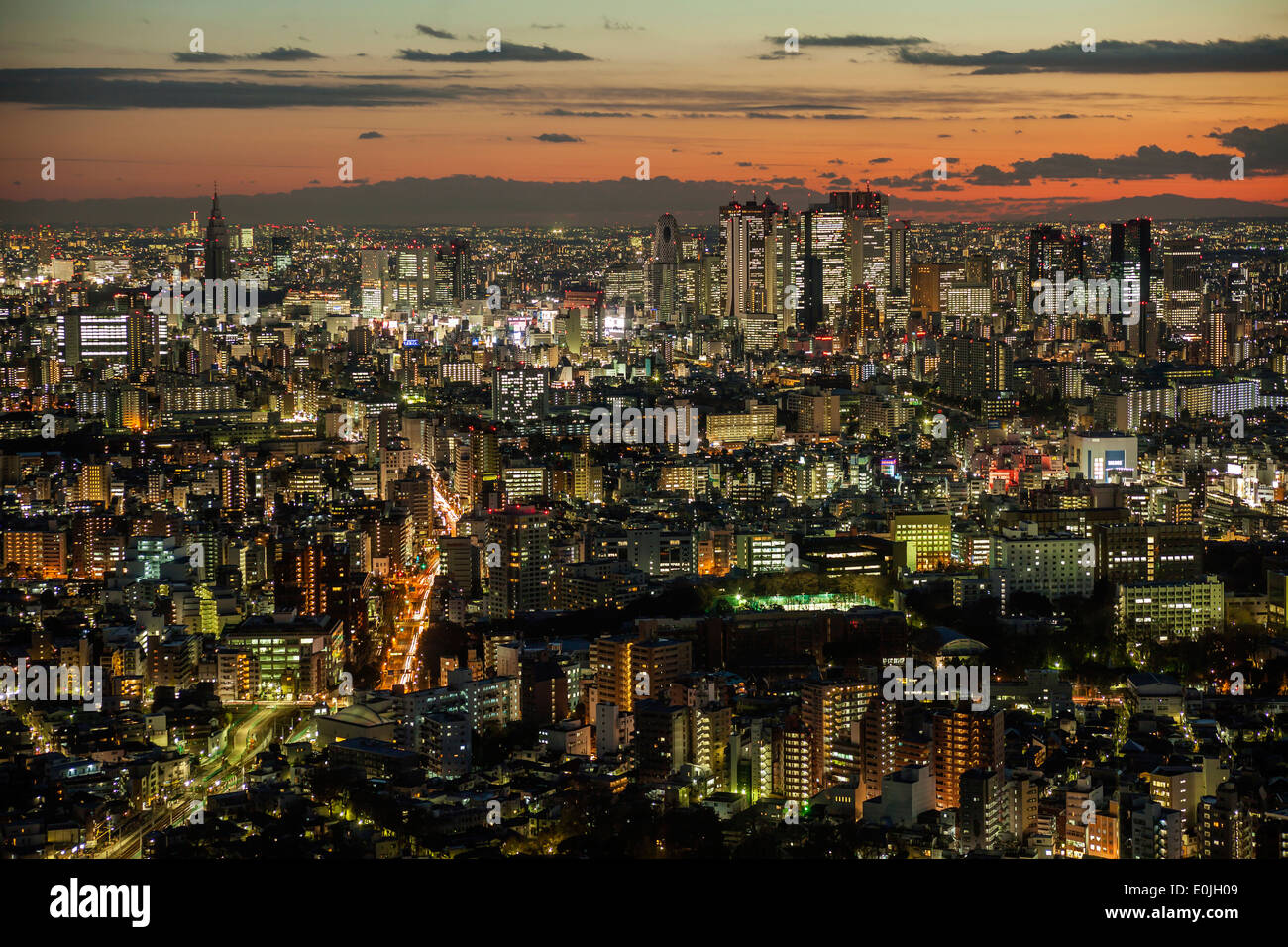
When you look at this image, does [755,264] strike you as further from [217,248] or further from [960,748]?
[960,748]

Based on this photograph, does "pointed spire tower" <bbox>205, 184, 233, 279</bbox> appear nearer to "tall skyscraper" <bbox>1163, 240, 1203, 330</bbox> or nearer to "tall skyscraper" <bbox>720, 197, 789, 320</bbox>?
"tall skyscraper" <bbox>1163, 240, 1203, 330</bbox>

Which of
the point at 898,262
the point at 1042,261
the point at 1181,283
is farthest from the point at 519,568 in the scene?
the point at 898,262

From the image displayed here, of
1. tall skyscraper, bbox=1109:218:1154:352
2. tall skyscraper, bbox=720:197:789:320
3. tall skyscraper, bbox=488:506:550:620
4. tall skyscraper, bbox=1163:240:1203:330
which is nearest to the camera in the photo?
tall skyscraper, bbox=488:506:550:620

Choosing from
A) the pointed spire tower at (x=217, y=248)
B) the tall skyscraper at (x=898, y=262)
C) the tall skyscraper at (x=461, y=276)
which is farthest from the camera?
the tall skyscraper at (x=898, y=262)

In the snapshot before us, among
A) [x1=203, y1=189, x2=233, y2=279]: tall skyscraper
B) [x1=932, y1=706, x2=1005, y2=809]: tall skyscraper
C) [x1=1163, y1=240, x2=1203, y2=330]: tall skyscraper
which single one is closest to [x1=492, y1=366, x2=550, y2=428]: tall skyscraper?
[x1=203, y1=189, x2=233, y2=279]: tall skyscraper

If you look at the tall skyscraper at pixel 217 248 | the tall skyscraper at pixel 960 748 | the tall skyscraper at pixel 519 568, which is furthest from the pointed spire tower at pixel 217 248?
the tall skyscraper at pixel 960 748

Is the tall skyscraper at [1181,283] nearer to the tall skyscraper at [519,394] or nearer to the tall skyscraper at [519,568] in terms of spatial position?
the tall skyscraper at [519,568]

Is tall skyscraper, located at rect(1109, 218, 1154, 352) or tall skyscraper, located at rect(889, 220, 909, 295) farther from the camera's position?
tall skyscraper, located at rect(889, 220, 909, 295)
